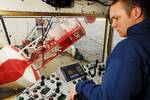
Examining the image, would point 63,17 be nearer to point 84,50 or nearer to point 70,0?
point 70,0

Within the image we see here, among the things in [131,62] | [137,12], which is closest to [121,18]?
[137,12]

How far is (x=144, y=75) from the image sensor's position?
82 centimetres

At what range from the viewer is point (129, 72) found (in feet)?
2.59

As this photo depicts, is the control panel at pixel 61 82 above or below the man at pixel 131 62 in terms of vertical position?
below

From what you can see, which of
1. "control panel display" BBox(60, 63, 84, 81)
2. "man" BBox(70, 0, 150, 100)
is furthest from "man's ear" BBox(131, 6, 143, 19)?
"control panel display" BBox(60, 63, 84, 81)

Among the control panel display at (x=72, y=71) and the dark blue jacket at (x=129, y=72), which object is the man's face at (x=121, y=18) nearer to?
the dark blue jacket at (x=129, y=72)

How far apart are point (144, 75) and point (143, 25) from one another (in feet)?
0.62

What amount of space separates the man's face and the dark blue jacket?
8 centimetres

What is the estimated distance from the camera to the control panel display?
162 centimetres

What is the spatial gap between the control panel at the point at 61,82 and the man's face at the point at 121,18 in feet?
2.04

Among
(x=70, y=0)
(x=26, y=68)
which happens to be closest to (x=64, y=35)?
(x=70, y=0)

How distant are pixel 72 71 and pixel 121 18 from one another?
814 mm

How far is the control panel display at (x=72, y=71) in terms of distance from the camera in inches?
63.6

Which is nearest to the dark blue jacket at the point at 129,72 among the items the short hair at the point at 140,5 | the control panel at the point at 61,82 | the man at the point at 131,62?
the man at the point at 131,62
